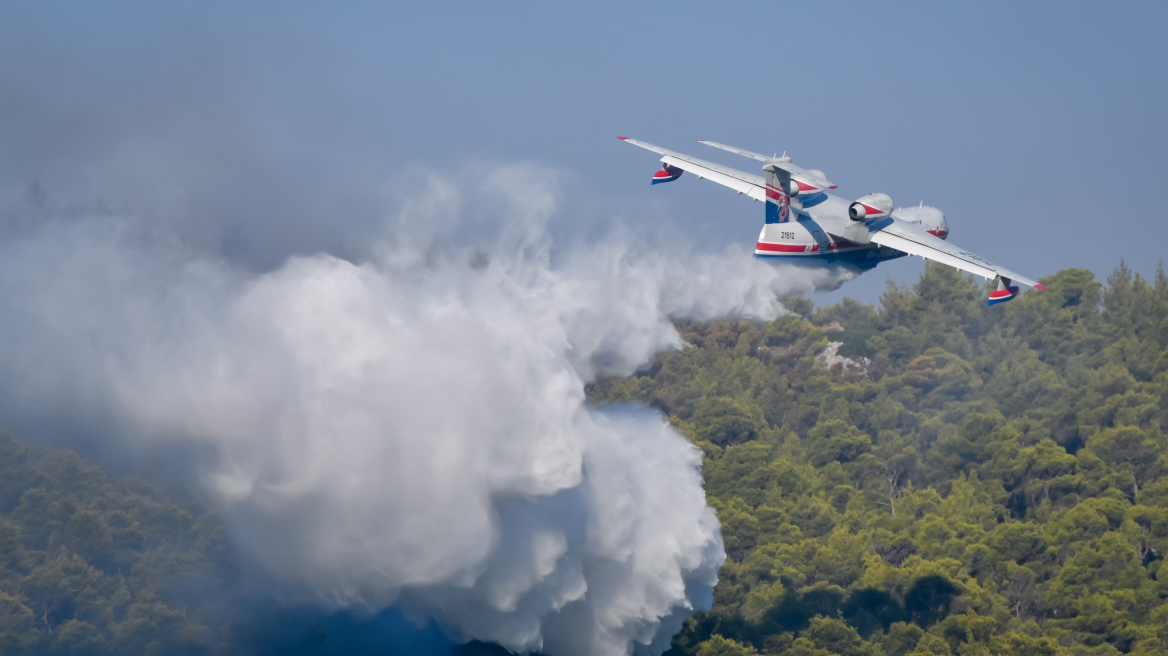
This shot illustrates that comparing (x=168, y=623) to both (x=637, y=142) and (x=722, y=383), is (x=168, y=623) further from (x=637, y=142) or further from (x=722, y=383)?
(x=722, y=383)

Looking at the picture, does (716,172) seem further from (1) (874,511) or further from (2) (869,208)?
(1) (874,511)

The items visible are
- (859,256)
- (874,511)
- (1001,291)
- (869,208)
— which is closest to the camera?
(1001,291)

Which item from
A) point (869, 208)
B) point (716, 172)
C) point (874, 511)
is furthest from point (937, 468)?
point (869, 208)

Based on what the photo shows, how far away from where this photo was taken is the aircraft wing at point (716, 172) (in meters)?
53.7

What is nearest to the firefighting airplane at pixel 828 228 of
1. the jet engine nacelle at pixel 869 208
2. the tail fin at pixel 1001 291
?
the jet engine nacelle at pixel 869 208

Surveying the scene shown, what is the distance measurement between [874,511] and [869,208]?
124 ft

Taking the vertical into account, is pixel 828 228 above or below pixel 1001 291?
above

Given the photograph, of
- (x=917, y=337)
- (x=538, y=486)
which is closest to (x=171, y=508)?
(x=538, y=486)

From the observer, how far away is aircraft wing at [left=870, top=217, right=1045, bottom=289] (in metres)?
46.8

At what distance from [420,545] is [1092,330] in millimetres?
88667

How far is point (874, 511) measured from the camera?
81938 mm

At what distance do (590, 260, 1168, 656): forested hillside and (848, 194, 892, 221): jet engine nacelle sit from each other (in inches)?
936

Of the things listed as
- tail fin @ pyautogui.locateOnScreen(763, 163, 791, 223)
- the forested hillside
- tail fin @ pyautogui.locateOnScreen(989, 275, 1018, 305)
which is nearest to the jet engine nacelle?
tail fin @ pyautogui.locateOnScreen(763, 163, 791, 223)

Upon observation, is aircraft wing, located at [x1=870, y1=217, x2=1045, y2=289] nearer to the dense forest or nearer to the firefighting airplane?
the firefighting airplane
